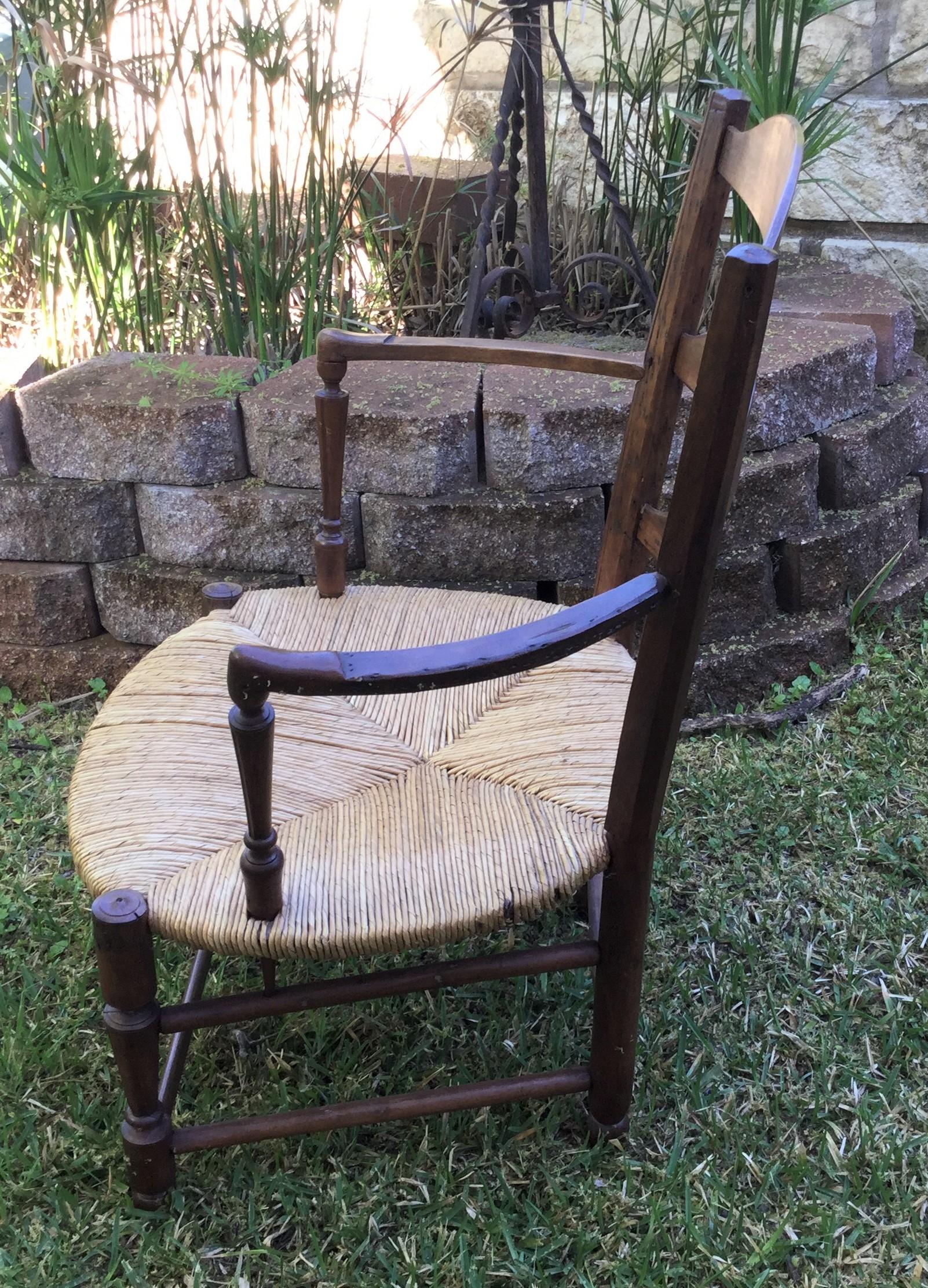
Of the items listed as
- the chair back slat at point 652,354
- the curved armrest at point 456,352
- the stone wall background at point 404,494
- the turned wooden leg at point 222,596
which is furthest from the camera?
the stone wall background at point 404,494

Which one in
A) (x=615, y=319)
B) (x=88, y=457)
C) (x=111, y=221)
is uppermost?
(x=111, y=221)

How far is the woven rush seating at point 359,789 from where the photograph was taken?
3.37 feet

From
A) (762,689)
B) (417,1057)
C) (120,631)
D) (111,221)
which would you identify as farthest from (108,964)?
(111,221)

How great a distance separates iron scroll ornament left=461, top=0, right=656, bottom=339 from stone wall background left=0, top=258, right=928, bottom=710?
31 cm

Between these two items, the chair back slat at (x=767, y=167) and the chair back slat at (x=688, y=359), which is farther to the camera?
the chair back slat at (x=688, y=359)

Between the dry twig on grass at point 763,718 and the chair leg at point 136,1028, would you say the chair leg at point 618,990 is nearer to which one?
the chair leg at point 136,1028

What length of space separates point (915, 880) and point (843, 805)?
18 cm

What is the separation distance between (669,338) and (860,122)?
191 cm

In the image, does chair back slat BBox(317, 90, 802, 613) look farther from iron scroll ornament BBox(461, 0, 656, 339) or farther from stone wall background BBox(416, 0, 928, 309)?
stone wall background BBox(416, 0, 928, 309)

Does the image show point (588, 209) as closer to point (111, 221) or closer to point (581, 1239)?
point (111, 221)

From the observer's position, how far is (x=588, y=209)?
267 centimetres

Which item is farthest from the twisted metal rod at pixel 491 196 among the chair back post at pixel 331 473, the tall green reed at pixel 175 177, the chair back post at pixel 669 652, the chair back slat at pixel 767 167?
the chair back post at pixel 669 652

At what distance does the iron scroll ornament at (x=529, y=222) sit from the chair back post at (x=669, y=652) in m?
1.41

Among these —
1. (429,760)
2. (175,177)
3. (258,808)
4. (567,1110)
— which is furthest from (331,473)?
(175,177)
